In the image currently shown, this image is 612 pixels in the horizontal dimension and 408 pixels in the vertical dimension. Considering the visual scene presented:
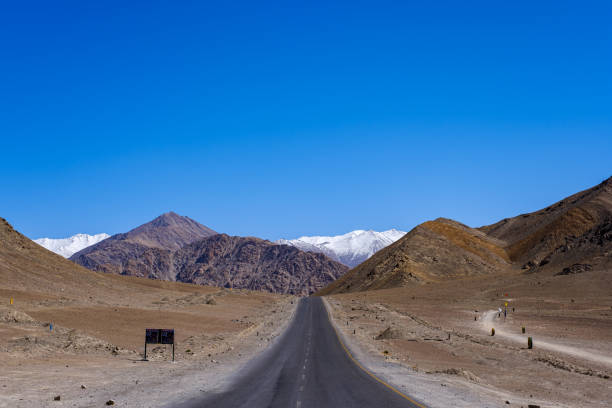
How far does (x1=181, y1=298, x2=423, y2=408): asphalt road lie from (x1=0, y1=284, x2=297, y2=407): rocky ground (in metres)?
1.53

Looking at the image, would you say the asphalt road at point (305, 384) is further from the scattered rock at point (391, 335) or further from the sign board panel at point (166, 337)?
the scattered rock at point (391, 335)

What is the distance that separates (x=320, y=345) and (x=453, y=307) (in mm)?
49447

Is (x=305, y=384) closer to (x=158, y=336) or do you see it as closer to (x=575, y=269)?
(x=158, y=336)

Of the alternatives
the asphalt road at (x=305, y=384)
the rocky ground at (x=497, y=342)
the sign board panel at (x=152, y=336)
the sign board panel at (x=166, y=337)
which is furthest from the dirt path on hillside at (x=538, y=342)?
the sign board panel at (x=152, y=336)

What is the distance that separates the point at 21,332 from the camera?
37.4 m

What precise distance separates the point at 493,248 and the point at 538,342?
124241 millimetres

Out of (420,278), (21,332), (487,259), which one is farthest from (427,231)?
(21,332)

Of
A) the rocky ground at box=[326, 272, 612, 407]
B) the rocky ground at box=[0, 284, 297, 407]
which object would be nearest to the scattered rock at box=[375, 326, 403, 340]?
the rocky ground at box=[326, 272, 612, 407]

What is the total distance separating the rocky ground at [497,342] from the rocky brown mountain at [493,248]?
22.3m

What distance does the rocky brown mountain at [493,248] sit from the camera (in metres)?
120

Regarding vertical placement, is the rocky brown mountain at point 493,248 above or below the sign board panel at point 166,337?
above

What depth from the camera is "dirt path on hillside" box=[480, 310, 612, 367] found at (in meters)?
39.2

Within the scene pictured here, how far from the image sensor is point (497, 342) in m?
47.1

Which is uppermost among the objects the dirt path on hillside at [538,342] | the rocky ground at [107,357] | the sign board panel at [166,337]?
the sign board panel at [166,337]
